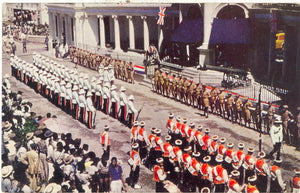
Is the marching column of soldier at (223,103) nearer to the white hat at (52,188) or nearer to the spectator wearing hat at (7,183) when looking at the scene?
the white hat at (52,188)

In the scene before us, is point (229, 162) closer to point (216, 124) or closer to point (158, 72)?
point (216, 124)

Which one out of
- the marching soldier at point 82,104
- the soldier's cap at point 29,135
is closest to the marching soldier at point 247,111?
the marching soldier at point 82,104

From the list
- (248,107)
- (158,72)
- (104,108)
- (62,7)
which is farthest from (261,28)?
(62,7)

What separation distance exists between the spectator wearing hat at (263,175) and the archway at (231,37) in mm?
15435

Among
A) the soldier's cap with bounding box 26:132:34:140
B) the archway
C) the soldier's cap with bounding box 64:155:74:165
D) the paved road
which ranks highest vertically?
the archway

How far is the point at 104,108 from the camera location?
63.9 ft

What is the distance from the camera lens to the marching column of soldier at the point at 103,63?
26.3m

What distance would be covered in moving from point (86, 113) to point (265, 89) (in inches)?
393

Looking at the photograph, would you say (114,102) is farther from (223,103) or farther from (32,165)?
(32,165)

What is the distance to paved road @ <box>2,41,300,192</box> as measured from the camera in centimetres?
1398

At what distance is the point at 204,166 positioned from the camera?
401 inches

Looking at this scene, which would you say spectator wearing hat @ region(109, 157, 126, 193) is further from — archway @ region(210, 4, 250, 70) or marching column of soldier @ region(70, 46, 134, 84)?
archway @ region(210, 4, 250, 70)

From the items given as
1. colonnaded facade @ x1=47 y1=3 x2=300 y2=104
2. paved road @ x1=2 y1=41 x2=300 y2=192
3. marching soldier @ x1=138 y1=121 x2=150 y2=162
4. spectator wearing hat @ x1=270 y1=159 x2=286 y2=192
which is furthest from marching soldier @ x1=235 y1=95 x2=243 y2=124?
spectator wearing hat @ x1=270 y1=159 x2=286 y2=192

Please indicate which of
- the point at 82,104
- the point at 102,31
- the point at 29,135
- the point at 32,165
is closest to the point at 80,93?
the point at 82,104
